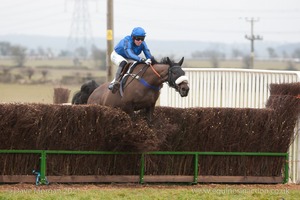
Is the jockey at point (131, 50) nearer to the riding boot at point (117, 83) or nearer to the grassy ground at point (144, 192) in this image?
the riding boot at point (117, 83)

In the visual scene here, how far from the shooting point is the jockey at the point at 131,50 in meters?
12.1

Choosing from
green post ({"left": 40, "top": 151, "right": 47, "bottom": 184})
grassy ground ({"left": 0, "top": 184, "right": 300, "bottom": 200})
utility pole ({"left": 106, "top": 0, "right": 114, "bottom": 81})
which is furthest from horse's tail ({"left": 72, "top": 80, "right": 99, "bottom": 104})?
utility pole ({"left": 106, "top": 0, "right": 114, "bottom": 81})

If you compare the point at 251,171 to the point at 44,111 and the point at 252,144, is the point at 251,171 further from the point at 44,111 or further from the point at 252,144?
the point at 44,111

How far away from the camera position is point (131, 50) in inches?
485

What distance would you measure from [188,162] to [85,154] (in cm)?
181

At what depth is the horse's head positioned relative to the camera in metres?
11.2

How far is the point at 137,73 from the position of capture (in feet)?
39.7

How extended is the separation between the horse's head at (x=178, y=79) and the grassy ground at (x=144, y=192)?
154 centimetres

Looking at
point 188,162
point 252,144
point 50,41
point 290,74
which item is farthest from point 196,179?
point 50,41

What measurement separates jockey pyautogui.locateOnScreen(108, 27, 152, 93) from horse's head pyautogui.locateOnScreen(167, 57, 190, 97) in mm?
616

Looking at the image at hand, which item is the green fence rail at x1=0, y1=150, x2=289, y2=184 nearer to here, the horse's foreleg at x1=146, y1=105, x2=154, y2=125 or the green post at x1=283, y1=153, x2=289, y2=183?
the green post at x1=283, y1=153, x2=289, y2=183

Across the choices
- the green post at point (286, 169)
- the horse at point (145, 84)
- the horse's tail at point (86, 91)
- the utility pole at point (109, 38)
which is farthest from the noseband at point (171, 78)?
the utility pole at point (109, 38)

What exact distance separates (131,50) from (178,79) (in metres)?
1.43

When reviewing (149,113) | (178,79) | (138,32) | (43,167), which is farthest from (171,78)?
(43,167)
